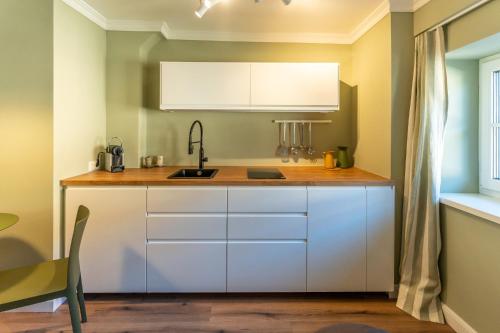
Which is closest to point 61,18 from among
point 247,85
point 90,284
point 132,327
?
point 247,85

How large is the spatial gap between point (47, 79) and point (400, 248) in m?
2.78

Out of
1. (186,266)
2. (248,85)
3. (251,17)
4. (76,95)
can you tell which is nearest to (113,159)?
(76,95)

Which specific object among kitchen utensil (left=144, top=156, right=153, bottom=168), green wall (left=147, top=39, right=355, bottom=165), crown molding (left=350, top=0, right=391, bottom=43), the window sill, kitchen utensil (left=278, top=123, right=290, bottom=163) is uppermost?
crown molding (left=350, top=0, right=391, bottom=43)

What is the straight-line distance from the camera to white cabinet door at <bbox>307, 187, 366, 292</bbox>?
2385 mm

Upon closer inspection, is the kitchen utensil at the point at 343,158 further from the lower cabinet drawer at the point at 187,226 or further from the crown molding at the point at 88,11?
the crown molding at the point at 88,11

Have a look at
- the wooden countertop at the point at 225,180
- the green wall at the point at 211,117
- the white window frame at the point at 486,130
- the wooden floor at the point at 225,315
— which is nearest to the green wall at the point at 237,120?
the green wall at the point at 211,117

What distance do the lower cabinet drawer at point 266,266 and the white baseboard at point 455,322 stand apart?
930mm

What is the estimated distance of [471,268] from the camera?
193 cm

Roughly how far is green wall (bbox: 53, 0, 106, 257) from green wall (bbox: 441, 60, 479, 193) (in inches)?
106

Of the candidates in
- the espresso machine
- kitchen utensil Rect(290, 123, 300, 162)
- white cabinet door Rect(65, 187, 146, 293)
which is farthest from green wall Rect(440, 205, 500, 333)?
the espresso machine

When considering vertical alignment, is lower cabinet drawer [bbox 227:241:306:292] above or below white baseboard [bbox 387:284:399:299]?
above

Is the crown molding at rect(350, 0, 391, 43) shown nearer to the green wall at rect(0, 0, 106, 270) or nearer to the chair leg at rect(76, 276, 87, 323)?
the green wall at rect(0, 0, 106, 270)

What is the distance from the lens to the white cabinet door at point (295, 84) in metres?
2.80

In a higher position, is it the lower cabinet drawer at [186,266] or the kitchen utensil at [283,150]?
the kitchen utensil at [283,150]
